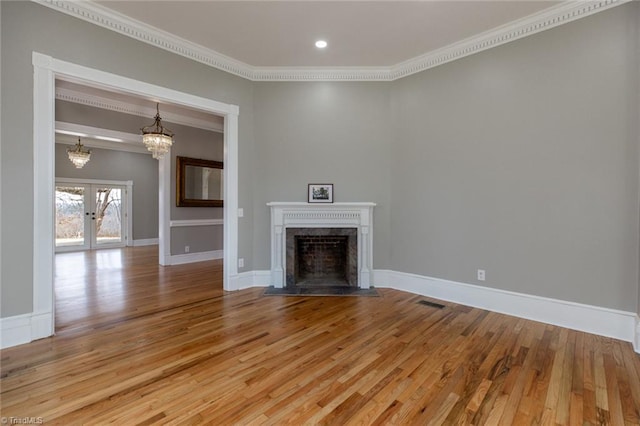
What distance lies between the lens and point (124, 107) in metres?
5.44

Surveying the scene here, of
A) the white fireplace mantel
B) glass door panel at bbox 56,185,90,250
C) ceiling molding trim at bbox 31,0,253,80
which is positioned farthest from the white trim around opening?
glass door panel at bbox 56,185,90,250

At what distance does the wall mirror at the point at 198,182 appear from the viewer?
625 cm

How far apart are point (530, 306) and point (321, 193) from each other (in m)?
2.85

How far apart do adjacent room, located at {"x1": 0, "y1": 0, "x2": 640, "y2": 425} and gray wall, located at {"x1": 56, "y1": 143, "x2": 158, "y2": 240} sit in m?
4.02

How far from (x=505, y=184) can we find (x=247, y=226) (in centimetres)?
338

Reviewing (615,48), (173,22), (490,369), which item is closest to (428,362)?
(490,369)

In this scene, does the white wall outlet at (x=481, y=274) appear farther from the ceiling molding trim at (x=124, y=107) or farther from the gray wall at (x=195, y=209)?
the ceiling molding trim at (x=124, y=107)

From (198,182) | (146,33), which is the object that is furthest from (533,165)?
(198,182)

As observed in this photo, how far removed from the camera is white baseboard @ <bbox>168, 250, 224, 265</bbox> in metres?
6.14

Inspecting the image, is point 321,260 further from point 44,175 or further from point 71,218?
point 71,218

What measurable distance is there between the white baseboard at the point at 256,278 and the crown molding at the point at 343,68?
2.87 metres

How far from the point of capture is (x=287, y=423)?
1629mm

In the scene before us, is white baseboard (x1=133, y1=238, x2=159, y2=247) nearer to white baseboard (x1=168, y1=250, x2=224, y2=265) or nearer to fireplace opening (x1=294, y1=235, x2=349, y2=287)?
white baseboard (x1=168, y1=250, x2=224, y2=265)

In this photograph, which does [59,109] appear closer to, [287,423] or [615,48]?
[287,423]
